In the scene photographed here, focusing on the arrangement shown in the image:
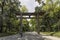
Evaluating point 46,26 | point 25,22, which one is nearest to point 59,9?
point 46,26

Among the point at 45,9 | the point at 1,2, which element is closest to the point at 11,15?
the point at 1,2

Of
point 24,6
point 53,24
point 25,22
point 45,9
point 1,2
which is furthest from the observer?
point 25,22

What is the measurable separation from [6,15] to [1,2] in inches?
82.6

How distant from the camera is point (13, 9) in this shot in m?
28.2

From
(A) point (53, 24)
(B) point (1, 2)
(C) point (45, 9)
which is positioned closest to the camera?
(B) point (1, 2)

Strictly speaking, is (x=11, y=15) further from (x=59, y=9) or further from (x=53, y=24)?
(x=53, y=24)

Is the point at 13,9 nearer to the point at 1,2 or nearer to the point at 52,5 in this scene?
the point at 1,2

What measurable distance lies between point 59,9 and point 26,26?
71.2 feet

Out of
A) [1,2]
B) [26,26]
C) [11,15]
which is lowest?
[26,26]

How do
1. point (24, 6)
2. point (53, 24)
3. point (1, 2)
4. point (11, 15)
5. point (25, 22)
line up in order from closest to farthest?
point (1, 2) → point (11, 15) → point (53, 24) → point (24, 6) → point (25, 22)

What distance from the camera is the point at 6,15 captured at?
1068 inches

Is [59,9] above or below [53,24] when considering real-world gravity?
above

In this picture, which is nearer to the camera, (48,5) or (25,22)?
(48,5)

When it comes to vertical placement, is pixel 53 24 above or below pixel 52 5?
below
